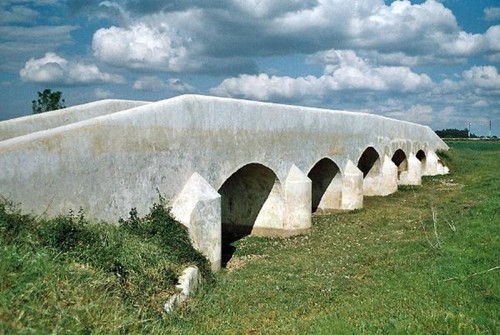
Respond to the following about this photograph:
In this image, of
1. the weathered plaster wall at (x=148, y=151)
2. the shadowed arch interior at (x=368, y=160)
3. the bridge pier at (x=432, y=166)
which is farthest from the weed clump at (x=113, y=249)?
the bridge pier at (x=432, y=166)

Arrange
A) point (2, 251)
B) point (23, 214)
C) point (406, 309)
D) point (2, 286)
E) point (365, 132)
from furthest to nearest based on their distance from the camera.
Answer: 1. point (365, 132)
2. point (406, 309)
3. point (23, 214)
4. point (2, 251)
5. point (2, 286)

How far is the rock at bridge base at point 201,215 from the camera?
9734 mm

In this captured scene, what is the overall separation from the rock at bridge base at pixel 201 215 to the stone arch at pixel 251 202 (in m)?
3.73

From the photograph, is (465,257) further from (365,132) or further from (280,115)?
(365,132)

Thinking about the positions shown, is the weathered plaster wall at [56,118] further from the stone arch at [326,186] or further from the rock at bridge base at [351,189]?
the rock at bridge base at [351,189]

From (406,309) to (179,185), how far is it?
480 centimetres

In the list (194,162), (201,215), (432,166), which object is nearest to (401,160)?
(432,166)

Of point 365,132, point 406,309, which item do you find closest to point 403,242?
point 406,309

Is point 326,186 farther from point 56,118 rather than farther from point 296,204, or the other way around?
point 56,118

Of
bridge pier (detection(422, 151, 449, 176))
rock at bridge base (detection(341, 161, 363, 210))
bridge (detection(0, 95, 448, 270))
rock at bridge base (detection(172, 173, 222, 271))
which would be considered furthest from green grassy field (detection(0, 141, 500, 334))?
bridge pier (detection(422, 151, 449, 176))

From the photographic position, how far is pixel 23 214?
6863mm

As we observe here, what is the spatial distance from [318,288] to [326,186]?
10.1 metres

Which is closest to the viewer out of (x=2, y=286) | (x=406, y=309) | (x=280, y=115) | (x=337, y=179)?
(x=2, y=286)

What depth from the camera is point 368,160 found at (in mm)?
22844
